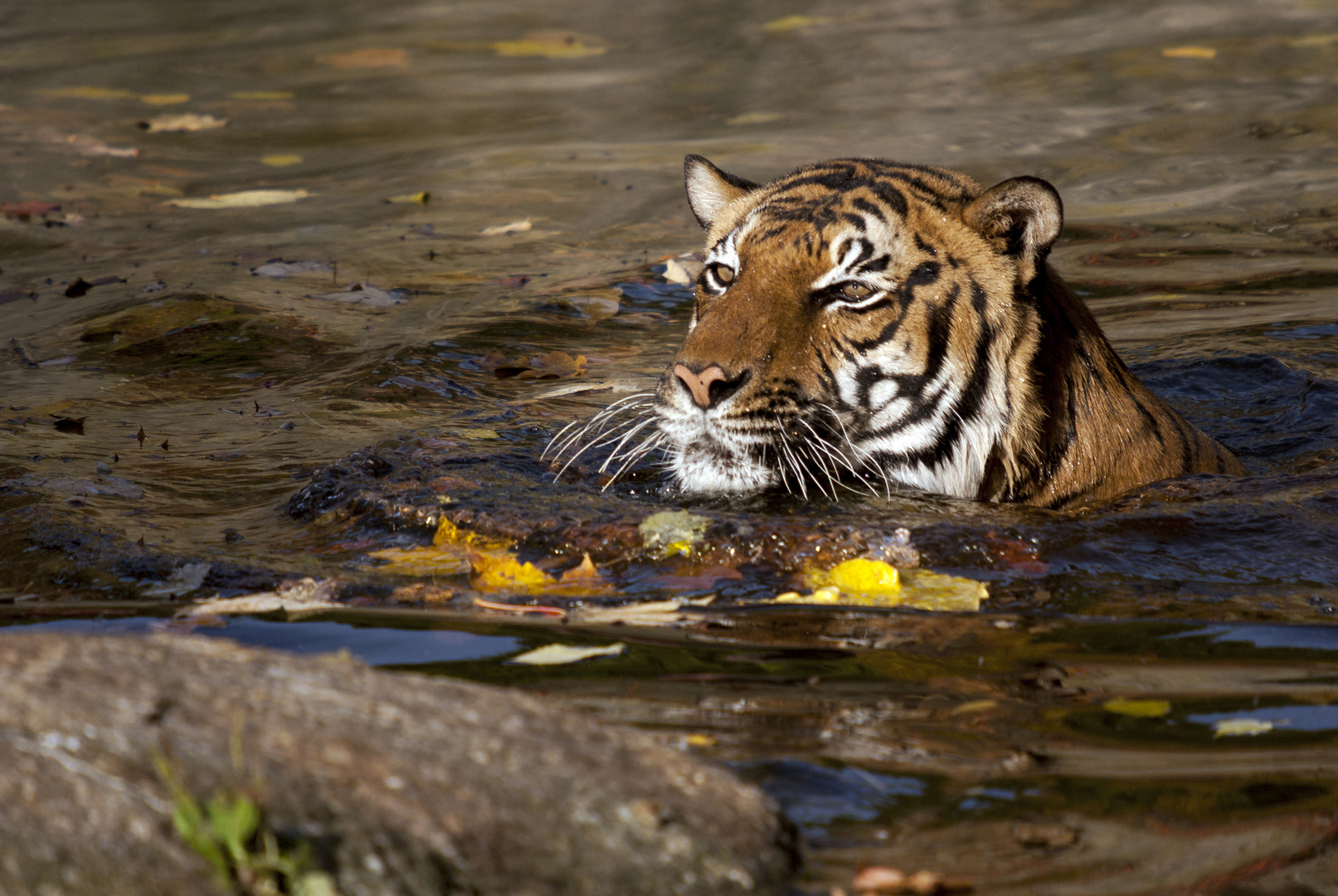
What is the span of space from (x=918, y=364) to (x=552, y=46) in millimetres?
9994

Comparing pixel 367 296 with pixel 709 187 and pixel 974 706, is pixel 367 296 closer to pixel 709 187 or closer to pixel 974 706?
pixel 709 187

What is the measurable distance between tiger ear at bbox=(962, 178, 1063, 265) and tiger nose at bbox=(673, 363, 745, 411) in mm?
832

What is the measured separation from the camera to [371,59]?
12477mm

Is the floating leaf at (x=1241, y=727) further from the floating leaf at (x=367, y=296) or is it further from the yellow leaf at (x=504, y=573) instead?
the floating leaf at (x=367, y=296)

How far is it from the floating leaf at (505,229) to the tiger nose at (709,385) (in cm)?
495

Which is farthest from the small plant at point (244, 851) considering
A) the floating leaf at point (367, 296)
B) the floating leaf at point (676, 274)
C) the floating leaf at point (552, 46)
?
the floating leaf at point (552, 46)

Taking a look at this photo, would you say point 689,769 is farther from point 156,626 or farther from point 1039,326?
point 1039,326

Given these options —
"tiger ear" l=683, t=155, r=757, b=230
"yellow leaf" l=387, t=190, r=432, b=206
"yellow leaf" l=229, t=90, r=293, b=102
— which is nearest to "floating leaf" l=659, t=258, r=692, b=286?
"yellow leaf" l=387, t=190, r=432, b=206

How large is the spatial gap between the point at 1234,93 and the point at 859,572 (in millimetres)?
8917

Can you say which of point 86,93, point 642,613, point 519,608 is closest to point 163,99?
point 86,93

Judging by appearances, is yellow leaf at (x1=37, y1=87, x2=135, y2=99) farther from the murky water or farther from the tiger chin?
the tiger chin

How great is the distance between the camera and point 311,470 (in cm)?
451

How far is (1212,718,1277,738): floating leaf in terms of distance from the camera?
8.32ft

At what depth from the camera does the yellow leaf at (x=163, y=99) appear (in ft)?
36.6
